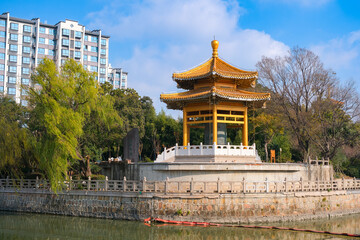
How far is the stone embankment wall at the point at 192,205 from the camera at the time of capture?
61.5ft

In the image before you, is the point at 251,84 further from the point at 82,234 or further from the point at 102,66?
the point at 102,66

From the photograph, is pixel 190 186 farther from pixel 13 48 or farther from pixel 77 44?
pixel 77 44

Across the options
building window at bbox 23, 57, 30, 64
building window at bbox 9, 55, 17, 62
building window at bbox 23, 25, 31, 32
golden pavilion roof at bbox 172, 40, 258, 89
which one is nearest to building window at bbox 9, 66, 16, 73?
building window at bbox 9, 55, 17, 62

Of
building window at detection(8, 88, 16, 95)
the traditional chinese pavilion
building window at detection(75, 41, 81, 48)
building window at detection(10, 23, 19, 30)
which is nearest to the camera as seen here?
the traditional chinese pavilion

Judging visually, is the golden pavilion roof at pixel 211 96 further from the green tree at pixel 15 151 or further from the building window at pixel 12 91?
the building window at pixel 12 91

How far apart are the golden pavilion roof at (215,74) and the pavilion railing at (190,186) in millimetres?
7192

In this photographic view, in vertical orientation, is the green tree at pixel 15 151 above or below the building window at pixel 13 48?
below

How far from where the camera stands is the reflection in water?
650 inches

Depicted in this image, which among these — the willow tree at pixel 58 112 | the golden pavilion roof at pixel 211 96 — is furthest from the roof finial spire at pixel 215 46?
the willow tree at pixel 58 112

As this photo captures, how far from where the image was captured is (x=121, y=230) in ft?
57.8

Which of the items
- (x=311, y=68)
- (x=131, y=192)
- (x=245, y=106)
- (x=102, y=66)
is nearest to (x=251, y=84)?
(x=245, y=106)

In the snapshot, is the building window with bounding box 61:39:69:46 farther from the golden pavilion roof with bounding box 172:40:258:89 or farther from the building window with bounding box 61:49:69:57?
the golden pavilion roof with bounding box 172:40:258:89

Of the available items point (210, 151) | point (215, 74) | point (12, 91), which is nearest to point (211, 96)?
point (215, 74)

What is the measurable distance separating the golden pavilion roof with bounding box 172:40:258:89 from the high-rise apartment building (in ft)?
108
